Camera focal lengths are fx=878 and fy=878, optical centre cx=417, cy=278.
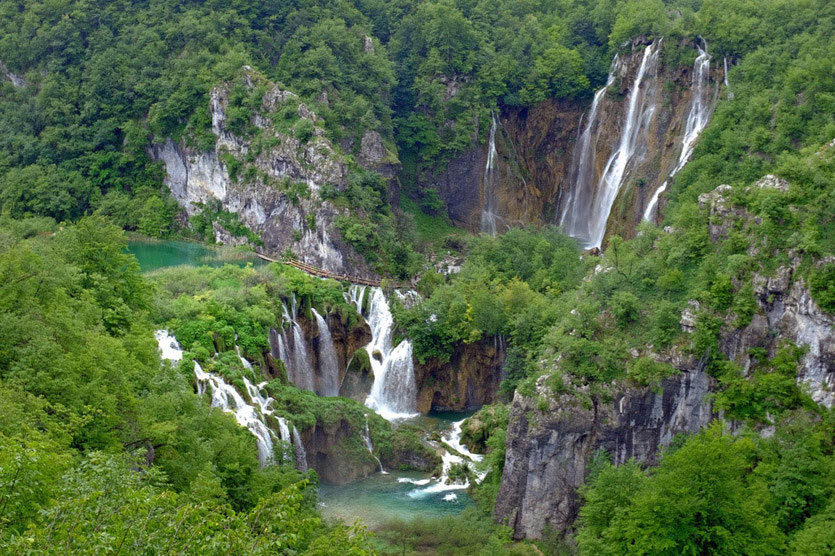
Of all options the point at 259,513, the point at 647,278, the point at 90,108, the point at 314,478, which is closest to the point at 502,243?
the point at 647,278

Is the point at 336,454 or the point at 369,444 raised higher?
the point at 369,444

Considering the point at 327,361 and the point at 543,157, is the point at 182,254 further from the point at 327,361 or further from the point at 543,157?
the point at 543,157

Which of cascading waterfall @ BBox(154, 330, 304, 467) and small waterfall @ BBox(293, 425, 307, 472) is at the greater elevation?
cascading waterfall @ BBox(154, 330, 304, 467)

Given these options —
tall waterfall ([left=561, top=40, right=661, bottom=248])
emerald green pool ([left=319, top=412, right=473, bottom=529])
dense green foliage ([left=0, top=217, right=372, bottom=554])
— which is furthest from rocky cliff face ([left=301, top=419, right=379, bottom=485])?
tall waterfall ([left=561, top=40, right=661, bottom=248])

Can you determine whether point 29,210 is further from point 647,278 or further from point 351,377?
point 647,278

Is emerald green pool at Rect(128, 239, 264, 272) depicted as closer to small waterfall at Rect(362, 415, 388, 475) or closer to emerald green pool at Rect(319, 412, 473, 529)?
small waterfall at Rect(362, 415, 388, 475)

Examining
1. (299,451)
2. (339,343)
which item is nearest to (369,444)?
Result: (299,451)

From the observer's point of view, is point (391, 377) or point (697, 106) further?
point (697, 106)
